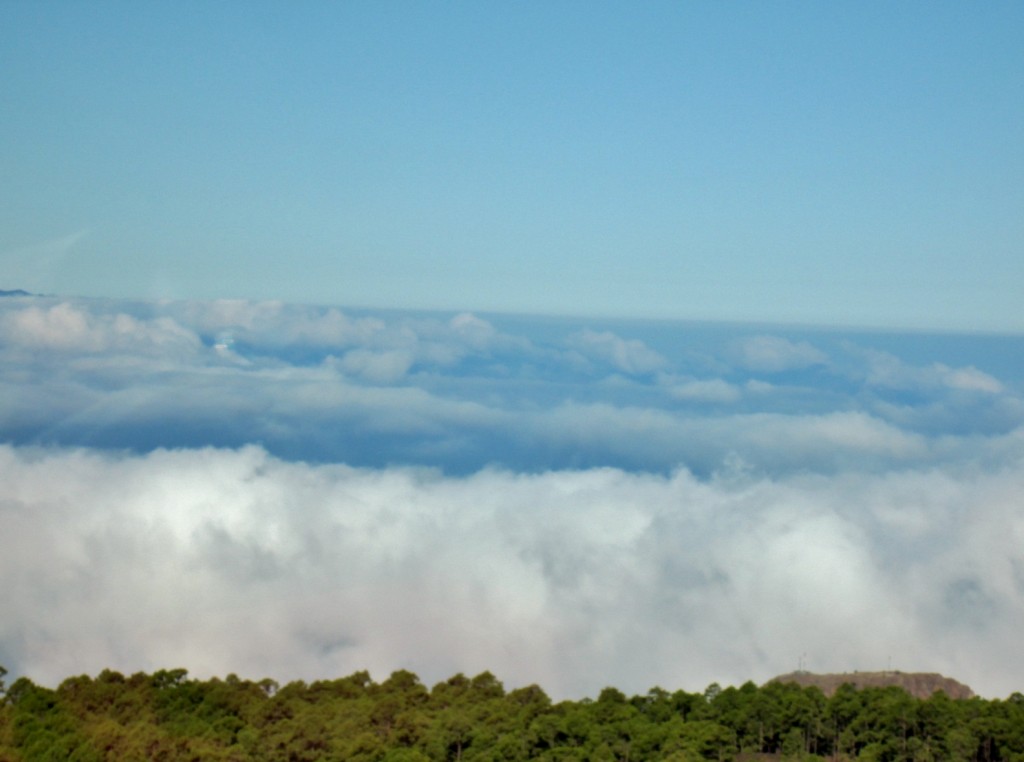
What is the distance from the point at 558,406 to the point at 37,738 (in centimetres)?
11098

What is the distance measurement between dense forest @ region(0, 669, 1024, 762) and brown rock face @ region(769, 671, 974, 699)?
417 inches

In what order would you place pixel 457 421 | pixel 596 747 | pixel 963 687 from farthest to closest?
pixel 457 421 < pixel 963 687 < pixel 596 747

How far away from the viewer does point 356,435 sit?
108 m

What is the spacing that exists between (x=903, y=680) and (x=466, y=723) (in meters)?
22.3

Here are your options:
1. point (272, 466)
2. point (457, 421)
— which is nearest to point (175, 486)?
point (272, 466)

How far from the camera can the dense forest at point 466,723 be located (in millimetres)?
22828

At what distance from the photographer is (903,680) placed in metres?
39.7

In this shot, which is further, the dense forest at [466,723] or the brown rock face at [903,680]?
the brown rock face at [903,680]

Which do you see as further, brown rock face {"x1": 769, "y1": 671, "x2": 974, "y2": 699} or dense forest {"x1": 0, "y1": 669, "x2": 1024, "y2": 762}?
brown rock face {"x1": 769, "y1": 671, "x2": 974, "y2": 699}

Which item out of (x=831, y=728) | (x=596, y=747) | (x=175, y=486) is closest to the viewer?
(x=596, y=747)

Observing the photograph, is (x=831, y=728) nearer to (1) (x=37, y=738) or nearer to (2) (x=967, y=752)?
(2) (x=967, y=752)

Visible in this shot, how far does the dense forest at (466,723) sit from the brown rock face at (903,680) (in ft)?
34.8

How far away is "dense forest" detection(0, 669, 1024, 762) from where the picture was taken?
22.8m

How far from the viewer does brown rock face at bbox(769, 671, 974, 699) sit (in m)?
38.0
